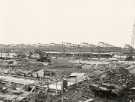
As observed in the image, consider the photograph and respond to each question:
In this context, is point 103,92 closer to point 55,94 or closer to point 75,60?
point 55,94

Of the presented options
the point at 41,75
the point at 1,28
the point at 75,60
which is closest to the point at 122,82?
the point at 41,75

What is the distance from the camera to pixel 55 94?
9.99m

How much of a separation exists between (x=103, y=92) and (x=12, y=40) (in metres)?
A: 34.3

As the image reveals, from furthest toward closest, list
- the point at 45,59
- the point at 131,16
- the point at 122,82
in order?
the point at 131,16
the point at 45,59
the point at 122,82

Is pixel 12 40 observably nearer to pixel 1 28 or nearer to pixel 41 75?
pixel 1 28

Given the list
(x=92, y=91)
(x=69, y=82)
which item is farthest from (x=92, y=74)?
(x=92, y=91)

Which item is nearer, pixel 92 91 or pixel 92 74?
pixel 92 91

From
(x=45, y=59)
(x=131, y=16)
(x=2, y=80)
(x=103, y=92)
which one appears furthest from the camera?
(x=131, y=16)

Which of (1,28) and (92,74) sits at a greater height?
(1,28)

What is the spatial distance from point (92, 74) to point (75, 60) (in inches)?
189

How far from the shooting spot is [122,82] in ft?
34.2

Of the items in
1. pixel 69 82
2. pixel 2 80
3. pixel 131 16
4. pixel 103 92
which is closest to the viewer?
pixel 103 92

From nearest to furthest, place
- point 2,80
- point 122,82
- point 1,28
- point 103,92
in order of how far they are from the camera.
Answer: point 103,92, point 122,82, point 2,80, point 1,28

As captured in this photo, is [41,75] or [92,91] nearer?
[92,91]
